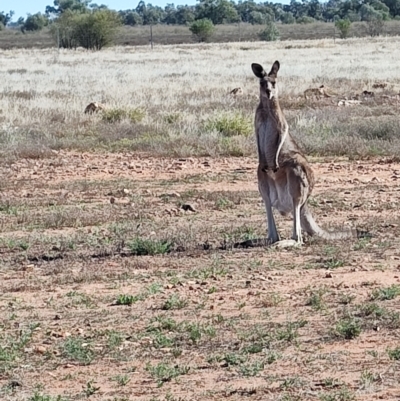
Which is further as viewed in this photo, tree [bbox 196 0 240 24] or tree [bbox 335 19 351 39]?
tree [bbox 196 0 240 24]

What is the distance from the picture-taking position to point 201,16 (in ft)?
406

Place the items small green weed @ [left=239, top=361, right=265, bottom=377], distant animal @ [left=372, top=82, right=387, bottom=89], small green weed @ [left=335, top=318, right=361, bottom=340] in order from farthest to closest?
distant animal @ [left=372, top=82, right=387, bottom=89] < small green weed @ [left=335, top=318, right=361, bottom=340] < small green weed @ [left=239, top=361, right=265, bottom=377]

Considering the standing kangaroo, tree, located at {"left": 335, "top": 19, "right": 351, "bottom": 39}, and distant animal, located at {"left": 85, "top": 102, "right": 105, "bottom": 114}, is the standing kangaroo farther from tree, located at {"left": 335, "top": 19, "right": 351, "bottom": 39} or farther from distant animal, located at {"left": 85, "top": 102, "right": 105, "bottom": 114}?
tree, located at {"left": 335, "top": 19, "right": 351, "bottom": 39}

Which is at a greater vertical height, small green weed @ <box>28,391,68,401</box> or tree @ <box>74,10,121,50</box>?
tree @ <box>74,10,121,50</box>

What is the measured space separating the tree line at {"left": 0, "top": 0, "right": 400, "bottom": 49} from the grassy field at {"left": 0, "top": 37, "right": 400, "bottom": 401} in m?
53.6

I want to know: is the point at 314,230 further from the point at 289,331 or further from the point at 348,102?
the point at 348,102

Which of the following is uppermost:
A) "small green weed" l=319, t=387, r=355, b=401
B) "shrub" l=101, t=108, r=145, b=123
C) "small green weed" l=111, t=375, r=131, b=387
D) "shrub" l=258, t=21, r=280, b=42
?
"shrub" l=258, t=21, r=280, b=42

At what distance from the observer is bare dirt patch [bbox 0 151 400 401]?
5.39 meters

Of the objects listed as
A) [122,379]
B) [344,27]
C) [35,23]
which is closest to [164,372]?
[122,379]

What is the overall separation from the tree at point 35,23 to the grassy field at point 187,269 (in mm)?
102571

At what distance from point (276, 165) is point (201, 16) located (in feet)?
385

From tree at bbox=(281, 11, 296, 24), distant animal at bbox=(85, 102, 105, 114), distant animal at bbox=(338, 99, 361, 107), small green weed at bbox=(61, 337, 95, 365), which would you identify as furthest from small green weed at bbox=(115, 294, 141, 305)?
tree at bbox=(281, 11, 296, 24)

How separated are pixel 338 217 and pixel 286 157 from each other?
2016 millimetres

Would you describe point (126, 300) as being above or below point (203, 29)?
below
